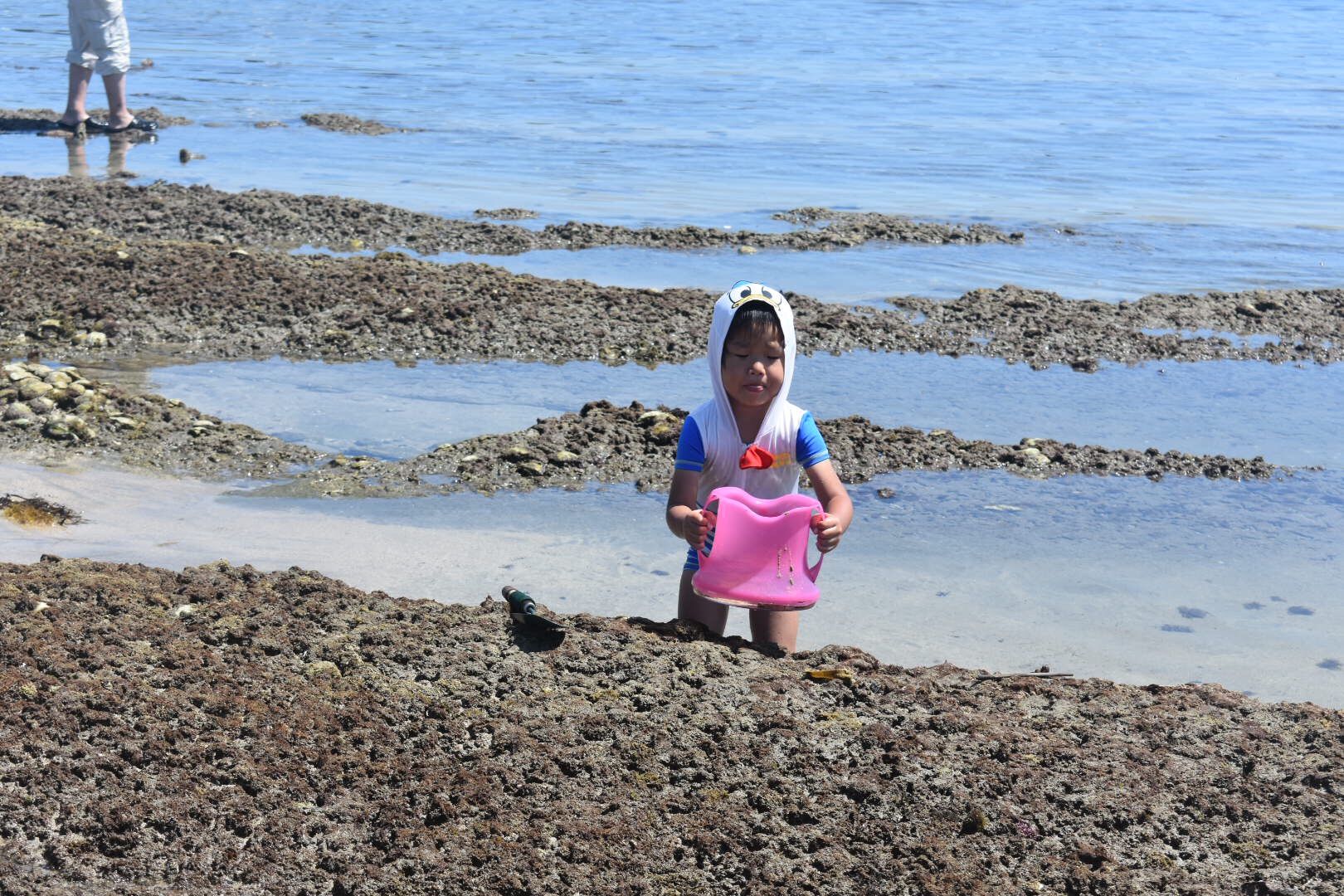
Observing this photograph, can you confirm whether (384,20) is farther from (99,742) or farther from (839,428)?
(99,742)

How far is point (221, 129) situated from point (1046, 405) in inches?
508

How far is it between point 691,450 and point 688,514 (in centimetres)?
29

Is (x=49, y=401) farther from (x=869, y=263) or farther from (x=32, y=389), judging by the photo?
(x=869, y=263)

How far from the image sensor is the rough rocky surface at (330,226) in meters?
11.1

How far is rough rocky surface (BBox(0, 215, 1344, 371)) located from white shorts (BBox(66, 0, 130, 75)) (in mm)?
6665

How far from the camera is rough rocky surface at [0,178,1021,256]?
11117 mm

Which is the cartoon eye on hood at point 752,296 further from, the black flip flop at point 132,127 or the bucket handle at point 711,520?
the black flip flop at point 132,127

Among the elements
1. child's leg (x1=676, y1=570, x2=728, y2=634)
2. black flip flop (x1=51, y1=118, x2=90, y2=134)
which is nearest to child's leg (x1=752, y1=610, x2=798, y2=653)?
child's leg (x1=676, y1=570, x2=728, y2=634)

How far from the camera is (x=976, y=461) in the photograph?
6883 millimetres

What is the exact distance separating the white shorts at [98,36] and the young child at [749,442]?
1358 cm

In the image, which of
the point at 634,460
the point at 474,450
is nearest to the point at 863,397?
the point at 634,460

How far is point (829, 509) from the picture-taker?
434 cm

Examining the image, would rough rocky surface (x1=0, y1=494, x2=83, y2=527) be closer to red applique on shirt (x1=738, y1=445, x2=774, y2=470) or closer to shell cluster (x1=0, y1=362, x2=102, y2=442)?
shell cluster (x1=0, y1=362, x2=102, y2=442)

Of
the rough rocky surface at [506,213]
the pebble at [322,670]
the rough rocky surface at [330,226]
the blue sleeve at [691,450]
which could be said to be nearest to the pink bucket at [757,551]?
the blue sleeve at [691,450]
